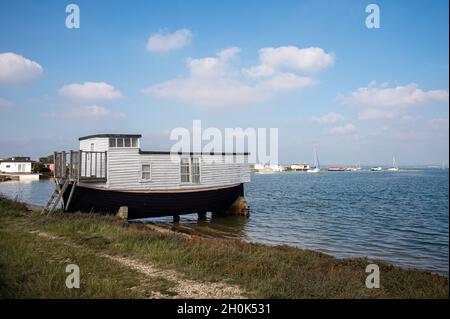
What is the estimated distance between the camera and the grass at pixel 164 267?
328 inches

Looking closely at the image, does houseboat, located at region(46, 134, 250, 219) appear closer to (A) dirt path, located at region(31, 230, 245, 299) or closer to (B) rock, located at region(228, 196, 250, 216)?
(B) rock, located at region(228, 196, 250, 216)

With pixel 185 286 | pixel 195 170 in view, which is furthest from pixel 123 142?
pixel 185 286

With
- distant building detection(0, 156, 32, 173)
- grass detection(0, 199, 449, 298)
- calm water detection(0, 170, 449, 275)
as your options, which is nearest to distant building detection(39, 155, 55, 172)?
distant building detection(0, 156, 32, 173)

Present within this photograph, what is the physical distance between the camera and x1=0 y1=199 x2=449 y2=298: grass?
834 centimetres

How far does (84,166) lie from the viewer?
2478 cm

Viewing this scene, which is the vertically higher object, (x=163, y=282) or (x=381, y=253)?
(x=163, y=282)

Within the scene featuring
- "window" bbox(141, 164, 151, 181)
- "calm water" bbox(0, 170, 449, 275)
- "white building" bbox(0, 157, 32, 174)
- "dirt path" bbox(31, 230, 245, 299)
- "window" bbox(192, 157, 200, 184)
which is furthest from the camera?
"white building" bbox(0, 157, 32, 174)

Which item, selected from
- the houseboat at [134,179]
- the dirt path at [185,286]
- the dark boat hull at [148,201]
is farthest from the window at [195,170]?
the dirt path at [185,286]

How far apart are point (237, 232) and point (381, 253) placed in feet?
29.7

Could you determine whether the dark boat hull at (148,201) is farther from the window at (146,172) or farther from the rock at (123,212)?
the window at (146,172)

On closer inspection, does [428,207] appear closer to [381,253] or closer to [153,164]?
[381,253]

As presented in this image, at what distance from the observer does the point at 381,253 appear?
18.3 meters

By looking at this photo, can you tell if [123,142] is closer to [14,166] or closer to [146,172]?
[146,172]
